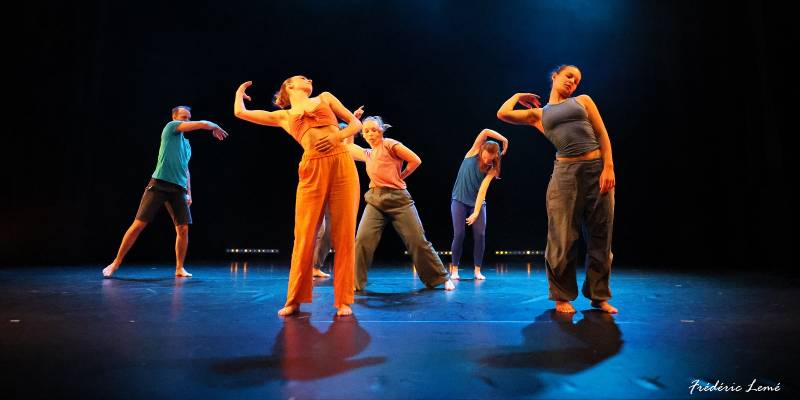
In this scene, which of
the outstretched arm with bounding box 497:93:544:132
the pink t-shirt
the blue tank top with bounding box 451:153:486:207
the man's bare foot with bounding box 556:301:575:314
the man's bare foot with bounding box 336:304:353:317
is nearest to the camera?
the man's bare foot with bounding box 336:304:353:317

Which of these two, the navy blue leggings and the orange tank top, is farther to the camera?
the navy blue leggings

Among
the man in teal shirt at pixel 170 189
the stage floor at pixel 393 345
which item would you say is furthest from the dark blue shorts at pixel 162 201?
the stage floor at pixel 393 345

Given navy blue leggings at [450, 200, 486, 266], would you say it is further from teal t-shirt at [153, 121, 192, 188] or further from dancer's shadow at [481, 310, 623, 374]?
teal t-shirt at [153, 121, 192, 188]

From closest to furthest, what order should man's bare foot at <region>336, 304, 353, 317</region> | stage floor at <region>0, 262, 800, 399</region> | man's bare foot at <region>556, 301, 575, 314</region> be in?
stage floor at <region>0, 262, 800, 399</region> < man's bare foot at <region>336, 304, 353, 317</region> < man's bare foot at <region>556, 301, 575, 314</region>

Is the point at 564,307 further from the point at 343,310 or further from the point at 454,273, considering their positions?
the point at 454,273

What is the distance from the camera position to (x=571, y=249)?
2822mm

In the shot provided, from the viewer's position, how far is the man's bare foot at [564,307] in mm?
2771

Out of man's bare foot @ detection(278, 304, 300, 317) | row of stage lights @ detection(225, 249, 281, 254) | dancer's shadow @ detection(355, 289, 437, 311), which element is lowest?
dancer's shadow @ detection(355, 289, 437, 311)

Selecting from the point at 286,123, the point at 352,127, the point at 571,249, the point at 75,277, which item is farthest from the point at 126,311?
the point at 571,249

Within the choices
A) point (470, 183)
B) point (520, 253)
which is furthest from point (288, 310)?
point (520, 253)

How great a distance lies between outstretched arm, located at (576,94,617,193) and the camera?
278 cm

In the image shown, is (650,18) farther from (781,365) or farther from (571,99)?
(781,365)

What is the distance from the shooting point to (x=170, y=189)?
4.68m

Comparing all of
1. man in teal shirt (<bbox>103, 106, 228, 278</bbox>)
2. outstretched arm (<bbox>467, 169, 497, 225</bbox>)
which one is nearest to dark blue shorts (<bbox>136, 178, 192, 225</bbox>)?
man in teal shirt (<bbox>103, 106, 228, 278</bbox>)
